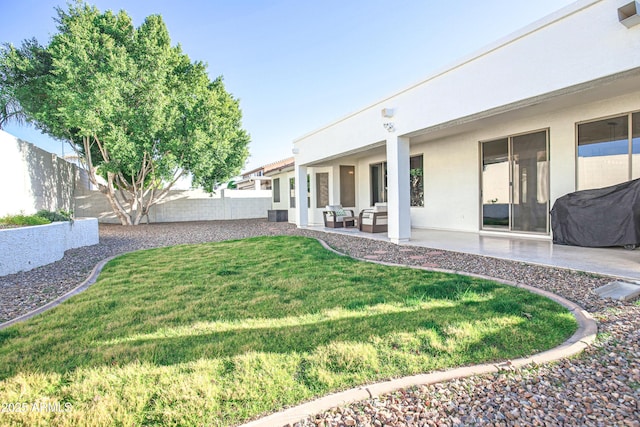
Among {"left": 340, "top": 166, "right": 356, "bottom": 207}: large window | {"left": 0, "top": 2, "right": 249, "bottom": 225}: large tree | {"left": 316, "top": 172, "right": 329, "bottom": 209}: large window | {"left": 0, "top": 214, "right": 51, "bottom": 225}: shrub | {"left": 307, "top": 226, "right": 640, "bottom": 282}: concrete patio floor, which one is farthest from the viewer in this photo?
{"left": 316, "top": 172, "right": 329, "bottom": 209}: large window

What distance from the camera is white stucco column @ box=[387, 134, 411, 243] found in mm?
8219

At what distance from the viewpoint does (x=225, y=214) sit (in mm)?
22641

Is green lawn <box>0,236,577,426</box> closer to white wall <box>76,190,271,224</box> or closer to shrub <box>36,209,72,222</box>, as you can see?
shrub <box>36,209,72,222</box>

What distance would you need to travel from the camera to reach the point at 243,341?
117 inches

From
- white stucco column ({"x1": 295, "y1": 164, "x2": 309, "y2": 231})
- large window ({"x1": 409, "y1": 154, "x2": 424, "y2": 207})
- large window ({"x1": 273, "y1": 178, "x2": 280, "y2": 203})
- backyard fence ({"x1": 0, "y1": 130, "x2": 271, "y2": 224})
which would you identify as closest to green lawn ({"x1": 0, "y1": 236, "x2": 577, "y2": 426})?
large window ({"x1": 409, "y1": 154, "x2": 424, "y2": 207})

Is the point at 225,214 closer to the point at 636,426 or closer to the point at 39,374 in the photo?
the point at 39,374

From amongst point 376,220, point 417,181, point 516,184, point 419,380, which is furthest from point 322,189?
point 419,380

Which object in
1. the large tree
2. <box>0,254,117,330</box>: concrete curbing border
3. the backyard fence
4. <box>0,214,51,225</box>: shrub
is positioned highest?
the large tree

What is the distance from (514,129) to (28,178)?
15.3 metres

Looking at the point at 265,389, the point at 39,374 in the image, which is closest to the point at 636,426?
the point at 265,389

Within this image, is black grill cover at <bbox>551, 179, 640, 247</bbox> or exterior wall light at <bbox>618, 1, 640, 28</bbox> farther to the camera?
black grill cover at <bbox>551, 179, 640, 247</bbox>

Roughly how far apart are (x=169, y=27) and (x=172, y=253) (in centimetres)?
1329

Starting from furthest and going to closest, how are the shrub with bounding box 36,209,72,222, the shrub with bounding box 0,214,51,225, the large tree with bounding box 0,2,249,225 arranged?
the large tree with bounding box 0,2,249,225, the shrub with bounding box 36,209,72,222, the shrub with bounding box 0,214,51,225

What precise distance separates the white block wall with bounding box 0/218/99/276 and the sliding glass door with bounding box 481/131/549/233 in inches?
431
